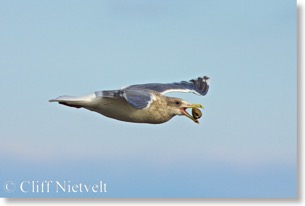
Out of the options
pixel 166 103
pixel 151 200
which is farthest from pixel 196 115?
pixel 151 200

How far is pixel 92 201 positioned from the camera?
11.8 metres

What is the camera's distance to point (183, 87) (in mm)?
12258

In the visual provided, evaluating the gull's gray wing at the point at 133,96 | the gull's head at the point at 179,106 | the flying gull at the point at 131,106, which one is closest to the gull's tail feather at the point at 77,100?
the flying gull at the point at 131,106

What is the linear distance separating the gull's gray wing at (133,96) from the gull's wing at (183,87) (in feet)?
1.85

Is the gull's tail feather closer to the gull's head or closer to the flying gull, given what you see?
the flying gull

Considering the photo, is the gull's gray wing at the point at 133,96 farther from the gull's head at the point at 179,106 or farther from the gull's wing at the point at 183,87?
the gull's wing at the point at 183,87

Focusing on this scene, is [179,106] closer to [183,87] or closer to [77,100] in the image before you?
[183,87]

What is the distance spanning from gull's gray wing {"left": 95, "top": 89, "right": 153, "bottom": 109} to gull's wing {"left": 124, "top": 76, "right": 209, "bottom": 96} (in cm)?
56

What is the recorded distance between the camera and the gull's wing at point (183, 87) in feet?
38.9

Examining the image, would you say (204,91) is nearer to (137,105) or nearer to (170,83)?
(170,83)

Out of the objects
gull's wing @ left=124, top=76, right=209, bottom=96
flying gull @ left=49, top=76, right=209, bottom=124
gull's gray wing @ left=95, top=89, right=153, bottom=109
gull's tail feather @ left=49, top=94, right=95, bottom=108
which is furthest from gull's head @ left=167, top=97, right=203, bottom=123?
gull's tail feather @ left=49, top=94, right=95, bottom=108

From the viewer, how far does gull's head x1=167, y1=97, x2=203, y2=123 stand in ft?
37.8

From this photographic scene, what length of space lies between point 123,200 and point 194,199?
0.78m

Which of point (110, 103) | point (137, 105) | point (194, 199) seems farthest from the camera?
point (194, 199)
